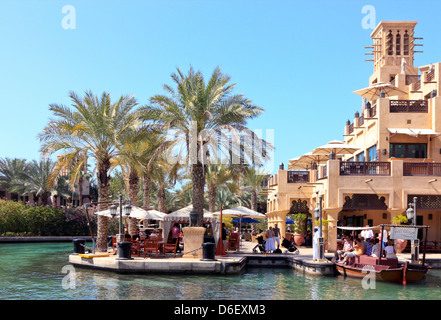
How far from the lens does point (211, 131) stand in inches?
1042

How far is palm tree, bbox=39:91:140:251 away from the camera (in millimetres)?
27312

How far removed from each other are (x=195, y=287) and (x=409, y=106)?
19780 mm

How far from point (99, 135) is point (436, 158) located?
63.8ft

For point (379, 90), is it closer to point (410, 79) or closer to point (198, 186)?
point (410, 79)

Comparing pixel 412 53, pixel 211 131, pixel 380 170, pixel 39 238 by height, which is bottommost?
pixel 39 238

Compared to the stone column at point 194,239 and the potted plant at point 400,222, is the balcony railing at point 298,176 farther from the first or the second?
the stone column at point 194,239

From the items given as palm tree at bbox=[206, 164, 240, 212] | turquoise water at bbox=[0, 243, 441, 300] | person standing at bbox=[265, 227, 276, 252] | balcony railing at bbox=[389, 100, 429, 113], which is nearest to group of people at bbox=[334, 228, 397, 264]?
turquoise water at bbox=[0, 243, 441, 300]

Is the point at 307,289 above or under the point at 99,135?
under

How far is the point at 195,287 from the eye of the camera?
58.2ft

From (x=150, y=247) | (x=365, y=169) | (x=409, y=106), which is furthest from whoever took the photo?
(x=409, y=106)

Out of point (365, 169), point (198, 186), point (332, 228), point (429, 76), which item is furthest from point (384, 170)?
point (198, 186)

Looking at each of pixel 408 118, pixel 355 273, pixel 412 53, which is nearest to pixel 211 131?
pixel 355 273

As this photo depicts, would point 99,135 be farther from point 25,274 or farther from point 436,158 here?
point 436,158

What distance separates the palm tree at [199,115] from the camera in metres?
26.1
